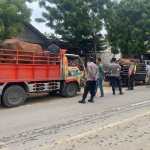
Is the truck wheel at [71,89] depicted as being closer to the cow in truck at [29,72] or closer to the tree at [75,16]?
the cow in truck at [29,72]

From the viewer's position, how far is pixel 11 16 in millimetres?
9898

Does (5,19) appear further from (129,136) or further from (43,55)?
(129,136)

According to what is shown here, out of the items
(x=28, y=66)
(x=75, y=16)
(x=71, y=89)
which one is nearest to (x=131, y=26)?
(x=75, y=16)

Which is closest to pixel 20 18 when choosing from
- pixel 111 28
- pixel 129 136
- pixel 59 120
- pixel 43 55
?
pixel 43 55

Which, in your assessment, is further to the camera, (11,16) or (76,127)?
(11,16)

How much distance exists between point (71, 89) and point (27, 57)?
2674mm

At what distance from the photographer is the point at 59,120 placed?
229 inches

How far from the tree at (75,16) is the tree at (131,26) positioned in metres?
1.42

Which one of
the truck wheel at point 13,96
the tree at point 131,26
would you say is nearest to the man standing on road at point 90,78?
the truck wheel at point 13,96

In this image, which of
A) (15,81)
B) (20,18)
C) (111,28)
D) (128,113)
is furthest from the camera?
(111,28)

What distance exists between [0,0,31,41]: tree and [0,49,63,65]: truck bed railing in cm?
205

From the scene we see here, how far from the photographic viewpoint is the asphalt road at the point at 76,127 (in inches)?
162

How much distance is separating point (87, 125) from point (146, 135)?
1428 mm

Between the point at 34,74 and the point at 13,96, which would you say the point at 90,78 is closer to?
the point at 34,74
